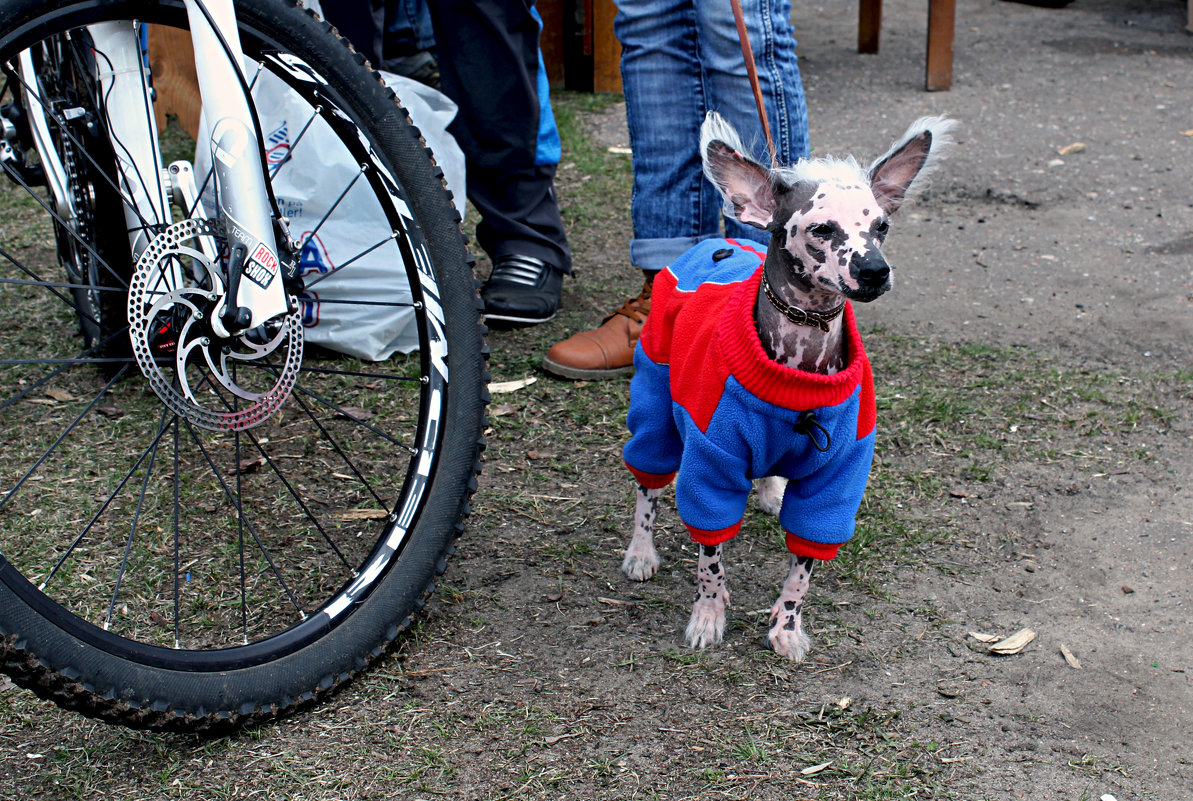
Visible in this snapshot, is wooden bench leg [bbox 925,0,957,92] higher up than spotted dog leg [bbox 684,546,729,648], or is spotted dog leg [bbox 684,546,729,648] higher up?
wooden bench leg [bbox 925,0,957,92]

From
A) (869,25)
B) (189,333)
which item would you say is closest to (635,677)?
(189,333)

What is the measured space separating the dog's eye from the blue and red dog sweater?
18 cm

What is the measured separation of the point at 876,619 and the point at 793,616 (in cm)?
20

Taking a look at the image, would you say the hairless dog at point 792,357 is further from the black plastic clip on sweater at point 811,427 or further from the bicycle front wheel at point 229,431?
the bicycle front wheel at point 229,431

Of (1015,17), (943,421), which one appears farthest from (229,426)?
(1015,17)

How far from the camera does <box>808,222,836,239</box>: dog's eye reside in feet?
5.56

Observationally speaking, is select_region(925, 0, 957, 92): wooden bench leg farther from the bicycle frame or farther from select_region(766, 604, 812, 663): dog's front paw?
the bicycle frame

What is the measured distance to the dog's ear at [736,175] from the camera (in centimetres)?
178

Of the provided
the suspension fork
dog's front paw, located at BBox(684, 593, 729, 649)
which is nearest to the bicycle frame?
the suspension fork

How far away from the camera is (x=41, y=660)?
1.53 m

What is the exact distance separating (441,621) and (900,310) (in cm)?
199

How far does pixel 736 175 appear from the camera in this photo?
71.3 inches

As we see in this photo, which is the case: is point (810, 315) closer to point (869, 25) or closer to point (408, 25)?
point (408, 25)

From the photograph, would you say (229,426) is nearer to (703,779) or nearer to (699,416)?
(699,416)
